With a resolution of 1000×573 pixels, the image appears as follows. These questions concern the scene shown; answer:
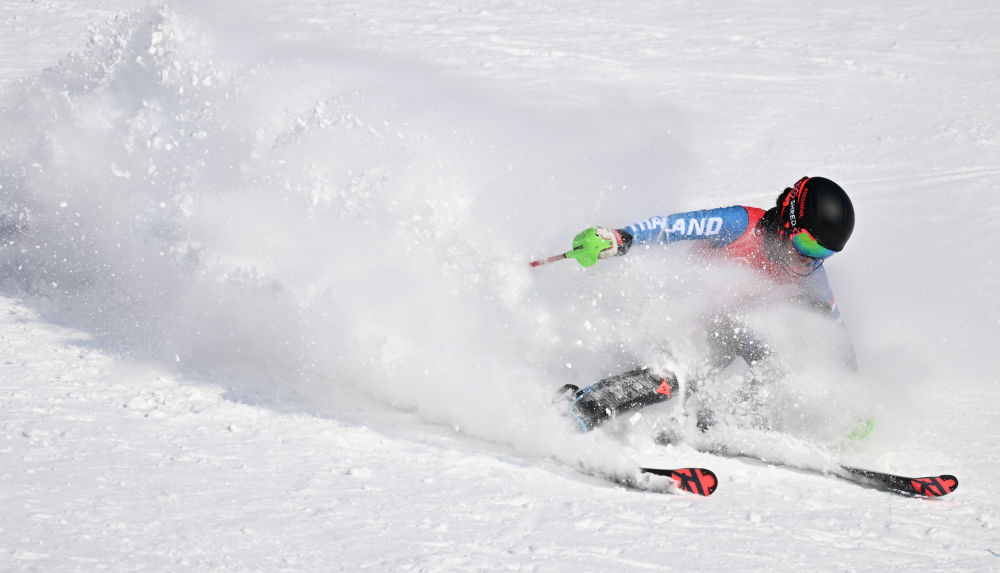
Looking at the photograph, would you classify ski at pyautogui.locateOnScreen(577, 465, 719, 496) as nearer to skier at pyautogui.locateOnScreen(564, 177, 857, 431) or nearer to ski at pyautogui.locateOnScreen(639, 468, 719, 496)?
ski at pyautogui.locateOnScreen(639, 468, 719, 496)

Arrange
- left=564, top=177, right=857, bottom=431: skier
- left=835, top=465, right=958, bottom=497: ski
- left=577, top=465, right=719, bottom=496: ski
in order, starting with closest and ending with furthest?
1. left=577, top=465, right=719, bottom=496: ski
2. left=835, top=465, right=958, bottom=497: ski
3. left=564, top=177, right=857, bottom=431: skier

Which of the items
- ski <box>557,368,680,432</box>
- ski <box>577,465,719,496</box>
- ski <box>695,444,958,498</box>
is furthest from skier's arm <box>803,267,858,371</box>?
ski <box>577,465,719,496</box>

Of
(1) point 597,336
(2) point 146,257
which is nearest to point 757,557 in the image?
(1) point 597,336

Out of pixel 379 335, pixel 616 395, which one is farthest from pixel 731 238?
pixel 379 335

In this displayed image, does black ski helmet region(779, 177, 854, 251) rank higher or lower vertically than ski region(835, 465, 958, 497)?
higher

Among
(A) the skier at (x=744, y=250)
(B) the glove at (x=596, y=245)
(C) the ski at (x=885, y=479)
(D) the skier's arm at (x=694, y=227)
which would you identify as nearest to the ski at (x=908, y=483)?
(C) the ski at (x=885, y=479)

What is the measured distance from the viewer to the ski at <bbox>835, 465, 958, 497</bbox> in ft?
12.5

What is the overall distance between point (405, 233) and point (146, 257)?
1389 mm

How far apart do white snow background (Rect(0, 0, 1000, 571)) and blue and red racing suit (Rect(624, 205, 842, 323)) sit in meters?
0.19

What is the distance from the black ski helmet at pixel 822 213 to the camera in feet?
13.1

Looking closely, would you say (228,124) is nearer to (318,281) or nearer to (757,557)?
(318,281)

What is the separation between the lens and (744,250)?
4.29m

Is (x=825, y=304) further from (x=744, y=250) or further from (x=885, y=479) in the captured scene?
(x=885, y=479)

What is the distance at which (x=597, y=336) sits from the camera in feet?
14.6
